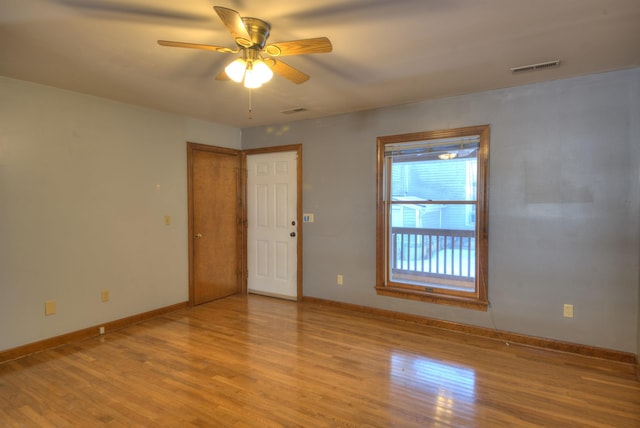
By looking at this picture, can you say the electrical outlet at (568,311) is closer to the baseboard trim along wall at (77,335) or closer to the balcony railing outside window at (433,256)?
the balcony railing outside window at (433,256)

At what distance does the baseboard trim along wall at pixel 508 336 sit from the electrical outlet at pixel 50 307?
296 cm

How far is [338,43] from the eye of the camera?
2.42 m

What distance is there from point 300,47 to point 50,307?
128 inches

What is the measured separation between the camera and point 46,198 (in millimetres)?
3242

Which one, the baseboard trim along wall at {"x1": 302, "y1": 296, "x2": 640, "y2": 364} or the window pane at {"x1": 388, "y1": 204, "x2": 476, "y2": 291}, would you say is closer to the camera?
Result: the baseboard trim along wall at {"x1": 302, "y1": 296, "x2": 640, "y2": 364}

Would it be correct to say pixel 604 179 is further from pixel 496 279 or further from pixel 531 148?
pixel 496 279

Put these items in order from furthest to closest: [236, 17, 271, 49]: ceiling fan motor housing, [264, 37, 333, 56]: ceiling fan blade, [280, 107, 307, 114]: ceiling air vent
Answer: [280, 107, 307, 114]: ceiling air vent < [236, 17, 271, 49]: ceiling fan motor housing < [264, 37, 333, 56]: ceiling fan blade

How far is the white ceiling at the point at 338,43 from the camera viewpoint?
1.99 m

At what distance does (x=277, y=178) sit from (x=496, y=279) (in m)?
3.02

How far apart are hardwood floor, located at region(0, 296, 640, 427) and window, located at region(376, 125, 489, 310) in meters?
0.54

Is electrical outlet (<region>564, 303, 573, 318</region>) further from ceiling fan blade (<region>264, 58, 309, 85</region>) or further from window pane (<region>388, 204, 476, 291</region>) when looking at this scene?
ceiling fan blade (<region>264, 58, 309, 85</region>)

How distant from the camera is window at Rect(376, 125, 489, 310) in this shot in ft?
11.8

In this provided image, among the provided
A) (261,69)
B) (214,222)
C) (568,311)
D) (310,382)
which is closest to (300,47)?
(261,69)

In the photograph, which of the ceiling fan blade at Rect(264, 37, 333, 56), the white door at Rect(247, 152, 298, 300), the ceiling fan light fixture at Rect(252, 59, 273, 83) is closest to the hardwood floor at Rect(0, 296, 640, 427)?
the white door at Rect(247, 152, 298, 300)
